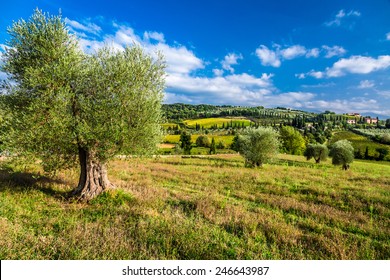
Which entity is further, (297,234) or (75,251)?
(297,234)

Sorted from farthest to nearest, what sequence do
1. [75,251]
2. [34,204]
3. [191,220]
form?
[34,204]
[191,220]
[75,251]

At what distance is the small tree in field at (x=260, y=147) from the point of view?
133 feet

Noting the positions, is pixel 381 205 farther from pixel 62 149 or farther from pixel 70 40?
pixel 70 40

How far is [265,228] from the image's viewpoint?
929 centimetres

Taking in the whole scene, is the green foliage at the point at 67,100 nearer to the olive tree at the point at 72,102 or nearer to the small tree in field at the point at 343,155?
the olive tree at the point at 72,102

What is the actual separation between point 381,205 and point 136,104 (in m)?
17.3

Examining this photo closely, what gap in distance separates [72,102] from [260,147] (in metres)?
35.1

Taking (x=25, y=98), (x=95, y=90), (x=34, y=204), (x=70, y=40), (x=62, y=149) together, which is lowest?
(x=34, y=204)

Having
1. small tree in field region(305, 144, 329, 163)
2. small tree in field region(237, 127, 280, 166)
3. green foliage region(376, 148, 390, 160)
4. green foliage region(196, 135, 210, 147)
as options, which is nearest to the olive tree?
small tree in field region(237, 127, 280, 166)

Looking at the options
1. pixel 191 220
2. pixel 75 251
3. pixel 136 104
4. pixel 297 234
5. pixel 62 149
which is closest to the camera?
pixel 75 251

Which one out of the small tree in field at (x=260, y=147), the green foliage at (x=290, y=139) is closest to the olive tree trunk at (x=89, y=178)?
the small tree in field at (x=260, y=147)

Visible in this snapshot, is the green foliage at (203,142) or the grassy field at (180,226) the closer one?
the grassy field at (180,226)

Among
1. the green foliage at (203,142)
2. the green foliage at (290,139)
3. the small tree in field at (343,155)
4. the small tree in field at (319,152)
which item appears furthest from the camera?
the green foliage at (203,142)
